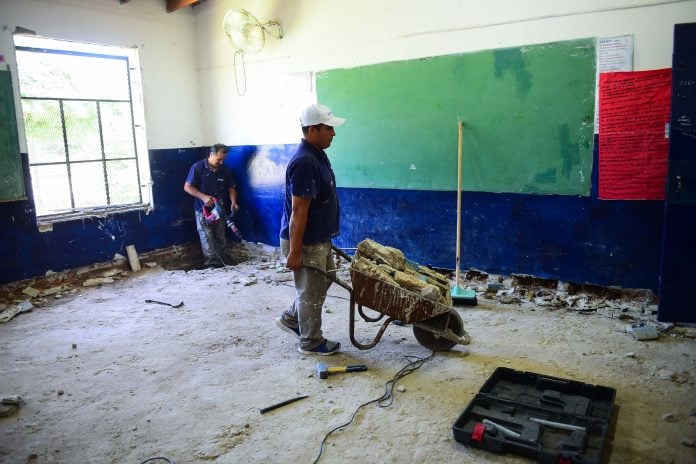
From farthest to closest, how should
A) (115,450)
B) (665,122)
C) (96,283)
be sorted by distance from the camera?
(96,283) → (665,122) → (115,450)

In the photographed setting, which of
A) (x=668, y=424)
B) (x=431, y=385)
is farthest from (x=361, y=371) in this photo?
(x=668, y=424)

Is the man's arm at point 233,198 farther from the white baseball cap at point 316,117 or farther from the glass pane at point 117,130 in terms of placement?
the white baseball cap at point 316,117

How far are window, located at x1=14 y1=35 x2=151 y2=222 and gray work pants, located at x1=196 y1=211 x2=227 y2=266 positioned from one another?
2.21 ft

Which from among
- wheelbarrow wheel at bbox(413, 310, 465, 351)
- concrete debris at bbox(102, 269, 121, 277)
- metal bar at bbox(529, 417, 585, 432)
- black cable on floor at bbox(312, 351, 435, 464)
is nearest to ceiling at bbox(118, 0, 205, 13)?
concrete debris at bbox(102, 269, 121, 277)

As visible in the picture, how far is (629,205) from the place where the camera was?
3.74 meters

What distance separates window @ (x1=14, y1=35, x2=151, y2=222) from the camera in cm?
489

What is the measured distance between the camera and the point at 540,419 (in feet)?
7.72

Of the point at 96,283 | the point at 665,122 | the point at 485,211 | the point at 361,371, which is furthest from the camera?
the point at 96,283

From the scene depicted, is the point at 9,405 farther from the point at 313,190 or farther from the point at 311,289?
the point at 313,190

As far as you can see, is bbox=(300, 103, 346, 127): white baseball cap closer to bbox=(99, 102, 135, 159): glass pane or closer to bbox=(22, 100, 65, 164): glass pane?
bbox=(22, 100, 65, 164): glass pane

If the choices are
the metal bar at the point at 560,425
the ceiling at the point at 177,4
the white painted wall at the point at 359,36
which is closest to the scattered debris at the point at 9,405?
the metal bar at the point at 560,425

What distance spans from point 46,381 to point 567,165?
158 inches

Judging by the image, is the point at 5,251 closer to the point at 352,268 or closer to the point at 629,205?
the point at 352,268

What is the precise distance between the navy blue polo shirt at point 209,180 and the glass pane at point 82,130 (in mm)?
1025
